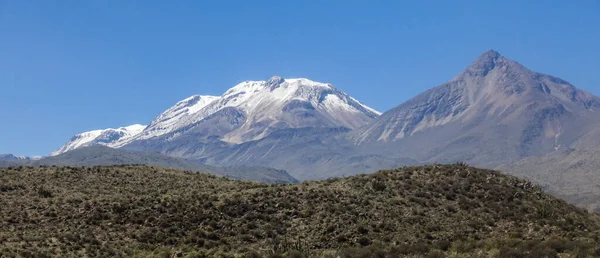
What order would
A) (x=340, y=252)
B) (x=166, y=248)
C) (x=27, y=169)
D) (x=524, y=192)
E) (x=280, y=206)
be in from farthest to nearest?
1. (x=27, y=169)
2. (x=524, y=192)
3. (x=280, y=206)
4. (x=166, y=248)
5. (x=340, y=252)

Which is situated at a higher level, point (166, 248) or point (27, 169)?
point (27, 169)

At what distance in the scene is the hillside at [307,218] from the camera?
44.7 m

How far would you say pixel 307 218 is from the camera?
53344 mm

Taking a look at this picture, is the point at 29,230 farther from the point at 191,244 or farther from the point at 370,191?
the point at 370,191

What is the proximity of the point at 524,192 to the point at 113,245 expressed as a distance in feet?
120

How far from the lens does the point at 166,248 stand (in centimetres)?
4597

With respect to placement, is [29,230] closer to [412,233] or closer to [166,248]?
[166,248]

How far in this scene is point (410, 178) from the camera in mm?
→ 64375

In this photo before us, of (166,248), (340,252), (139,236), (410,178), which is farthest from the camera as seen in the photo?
(410,178)

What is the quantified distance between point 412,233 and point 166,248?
723 inches

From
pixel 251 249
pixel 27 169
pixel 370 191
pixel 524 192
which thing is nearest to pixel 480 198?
pixel 524 192

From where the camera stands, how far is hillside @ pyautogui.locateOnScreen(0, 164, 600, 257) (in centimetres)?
4466

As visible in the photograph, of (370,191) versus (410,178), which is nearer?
(370,191)

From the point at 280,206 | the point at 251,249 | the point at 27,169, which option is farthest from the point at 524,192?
the point at 27,169
